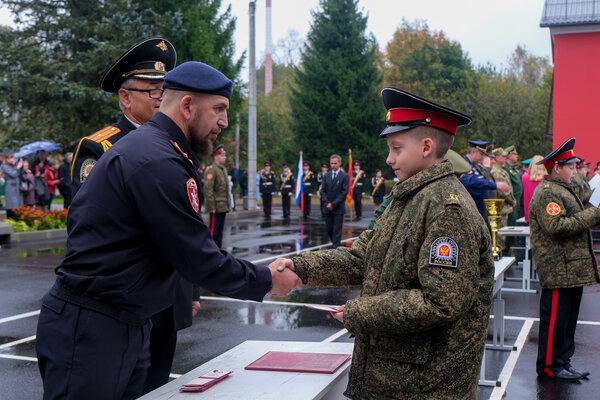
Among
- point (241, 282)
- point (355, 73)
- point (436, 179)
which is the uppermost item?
point (355, 73)

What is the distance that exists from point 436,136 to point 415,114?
132 millimetres

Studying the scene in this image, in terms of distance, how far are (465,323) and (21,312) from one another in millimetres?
7405

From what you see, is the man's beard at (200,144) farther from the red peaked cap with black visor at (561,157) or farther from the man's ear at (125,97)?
the red peaked cap with black visor at (561,157)

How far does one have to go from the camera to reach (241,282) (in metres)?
3.25

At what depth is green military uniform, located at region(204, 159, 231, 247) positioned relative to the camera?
1526 cm

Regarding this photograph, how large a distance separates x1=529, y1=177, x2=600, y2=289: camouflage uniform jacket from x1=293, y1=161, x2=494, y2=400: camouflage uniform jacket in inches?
136

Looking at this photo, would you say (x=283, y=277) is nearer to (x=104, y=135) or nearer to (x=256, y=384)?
(x=256, y=384)

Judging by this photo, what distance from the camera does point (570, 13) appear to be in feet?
78.6

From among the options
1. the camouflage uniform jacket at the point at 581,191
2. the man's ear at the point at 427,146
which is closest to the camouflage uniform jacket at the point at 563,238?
the camouflage uniform jacket at the point at 581,191

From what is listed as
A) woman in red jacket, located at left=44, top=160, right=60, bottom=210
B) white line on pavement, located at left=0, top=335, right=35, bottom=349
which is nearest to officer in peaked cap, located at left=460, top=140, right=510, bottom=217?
white line on pavement, located at left=0, top=335, right=35, bottom=349

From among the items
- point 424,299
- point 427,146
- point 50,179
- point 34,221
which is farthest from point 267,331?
point 50,179

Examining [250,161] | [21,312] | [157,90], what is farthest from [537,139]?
[157,90]

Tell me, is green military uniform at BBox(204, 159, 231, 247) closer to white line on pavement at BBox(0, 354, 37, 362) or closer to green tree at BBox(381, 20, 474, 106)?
white line on pavement at BBox(0, 354, 37, 362)

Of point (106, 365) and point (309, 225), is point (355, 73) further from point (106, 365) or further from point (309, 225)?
point (106, 365)
